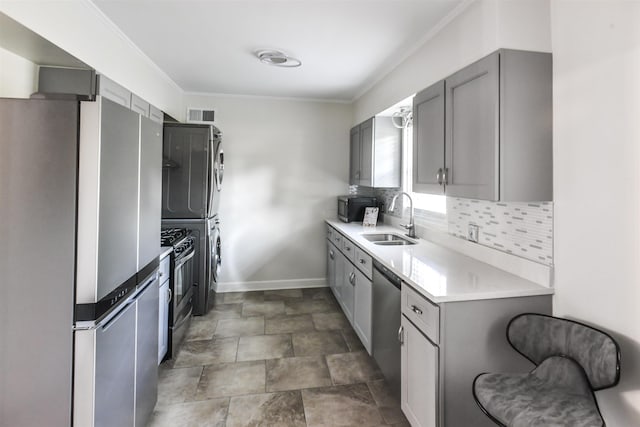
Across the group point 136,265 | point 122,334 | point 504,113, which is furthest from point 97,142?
point 504,113

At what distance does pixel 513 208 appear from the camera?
1.92 meters

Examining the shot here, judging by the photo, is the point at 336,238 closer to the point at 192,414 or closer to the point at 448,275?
the point at 448,275

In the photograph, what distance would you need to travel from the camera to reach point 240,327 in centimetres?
321

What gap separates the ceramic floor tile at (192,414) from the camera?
1.91 metres

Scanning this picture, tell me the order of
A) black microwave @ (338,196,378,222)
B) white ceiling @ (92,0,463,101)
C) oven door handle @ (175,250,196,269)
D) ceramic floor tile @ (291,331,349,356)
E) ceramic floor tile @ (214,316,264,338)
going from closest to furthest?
white ceiling @ (92,0,463,101)
oven door handle @ (175,250,196,269)
ceramic floor tile @ (291,331,349,356)
ceramic floor tile @ (214,316,264,338)
black microwave @ (338,196,378,222)

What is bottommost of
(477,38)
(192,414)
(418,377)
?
(192,414)

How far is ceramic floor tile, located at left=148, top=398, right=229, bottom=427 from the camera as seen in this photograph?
191cm

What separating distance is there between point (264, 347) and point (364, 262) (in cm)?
117

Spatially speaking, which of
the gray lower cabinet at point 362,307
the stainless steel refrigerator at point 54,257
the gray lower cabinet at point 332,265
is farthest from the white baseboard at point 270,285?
the stainless steel refrigerator at point 54,257

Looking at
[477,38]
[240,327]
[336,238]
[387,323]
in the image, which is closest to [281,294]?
[240,327]

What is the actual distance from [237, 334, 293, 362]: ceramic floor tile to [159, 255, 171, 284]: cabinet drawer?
2.97 ft

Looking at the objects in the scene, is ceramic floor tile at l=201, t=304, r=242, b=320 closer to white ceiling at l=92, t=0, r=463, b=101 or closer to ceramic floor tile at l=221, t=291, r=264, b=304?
ceramic floor tile at l=221, t=291, r=264, b=304

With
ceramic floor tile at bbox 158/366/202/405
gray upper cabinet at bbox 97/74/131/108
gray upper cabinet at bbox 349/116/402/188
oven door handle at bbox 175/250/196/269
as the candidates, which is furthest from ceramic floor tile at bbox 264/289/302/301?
gray upper cabinet at bbox 97/74/131/108

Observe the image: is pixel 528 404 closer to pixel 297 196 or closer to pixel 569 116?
pixel 569 116
